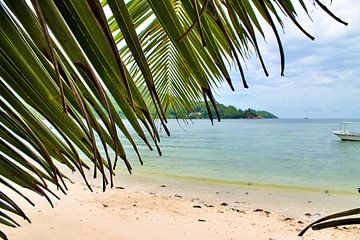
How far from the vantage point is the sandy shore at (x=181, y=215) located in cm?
540

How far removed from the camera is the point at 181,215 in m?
6.89

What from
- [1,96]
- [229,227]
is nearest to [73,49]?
[1,96]

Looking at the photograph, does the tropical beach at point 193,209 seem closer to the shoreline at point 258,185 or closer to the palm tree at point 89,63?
the shoreline at point 258,185

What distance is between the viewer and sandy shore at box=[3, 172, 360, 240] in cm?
540

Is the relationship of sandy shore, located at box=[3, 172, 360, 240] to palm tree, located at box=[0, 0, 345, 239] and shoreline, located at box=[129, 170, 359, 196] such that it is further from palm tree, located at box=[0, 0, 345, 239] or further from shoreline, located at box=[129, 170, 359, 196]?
palm tree, located at box=[0, 0, 345, 239]

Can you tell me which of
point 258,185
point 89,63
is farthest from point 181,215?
point 89,63

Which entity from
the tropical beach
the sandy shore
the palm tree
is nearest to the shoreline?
the tropical beach

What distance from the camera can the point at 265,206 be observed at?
27.7 ft

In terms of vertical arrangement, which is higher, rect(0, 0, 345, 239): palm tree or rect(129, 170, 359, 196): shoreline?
rect(0, 0, 345, 239): palm tree

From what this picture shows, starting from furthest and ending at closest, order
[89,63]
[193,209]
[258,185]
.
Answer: [258,185] < [193,209] < [89,63]

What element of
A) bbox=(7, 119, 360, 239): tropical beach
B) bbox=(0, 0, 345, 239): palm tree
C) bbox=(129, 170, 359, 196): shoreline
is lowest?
bbox=(129, 170, 359, 196): shoreline

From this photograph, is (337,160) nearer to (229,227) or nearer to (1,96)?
(229,227)

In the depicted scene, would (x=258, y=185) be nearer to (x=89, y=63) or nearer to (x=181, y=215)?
(x=181, y=215)

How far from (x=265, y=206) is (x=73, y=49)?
8674 mm
